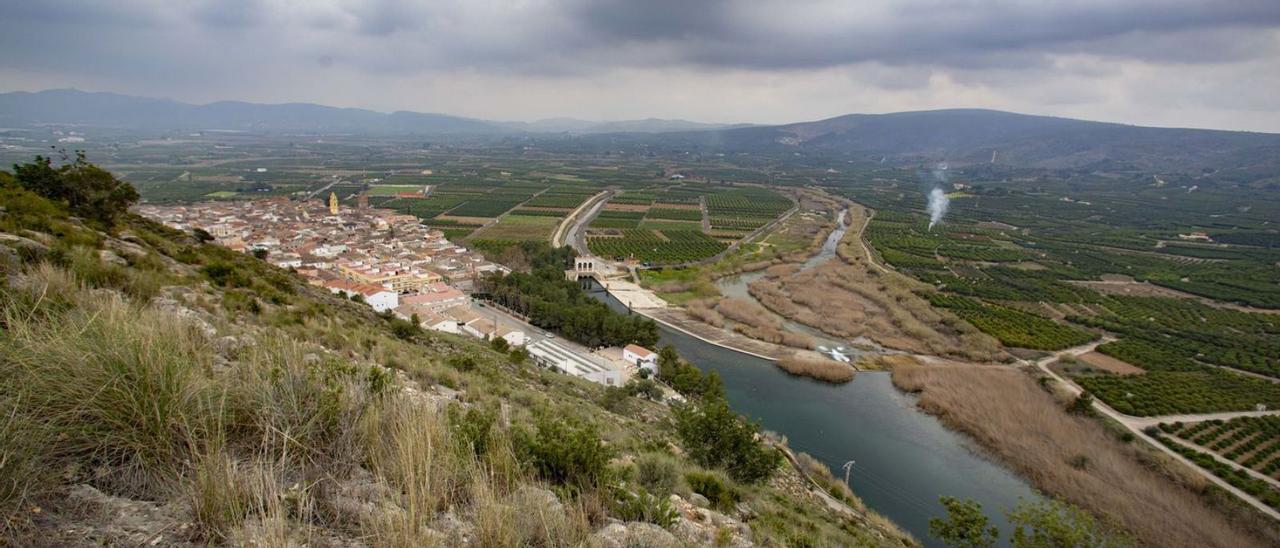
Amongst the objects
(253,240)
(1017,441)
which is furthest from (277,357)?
(253,240)

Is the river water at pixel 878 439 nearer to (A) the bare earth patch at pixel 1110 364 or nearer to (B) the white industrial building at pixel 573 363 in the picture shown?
(B) the white industrial building at pixel 573 363

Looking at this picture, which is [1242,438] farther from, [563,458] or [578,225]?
[578,225]

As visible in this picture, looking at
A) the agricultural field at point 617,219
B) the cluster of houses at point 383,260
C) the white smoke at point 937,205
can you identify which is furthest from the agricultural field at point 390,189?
the white smoke at point 937,205

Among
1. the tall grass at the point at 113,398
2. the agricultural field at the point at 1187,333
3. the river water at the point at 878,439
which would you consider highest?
the tall grass at the point at 113,398

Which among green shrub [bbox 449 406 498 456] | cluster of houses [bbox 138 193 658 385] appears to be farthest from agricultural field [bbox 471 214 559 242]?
green shrub [bbox 449 406 498 456]

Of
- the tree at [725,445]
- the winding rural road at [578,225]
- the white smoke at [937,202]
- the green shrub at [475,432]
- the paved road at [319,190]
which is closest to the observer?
the green shrub at [475,432]

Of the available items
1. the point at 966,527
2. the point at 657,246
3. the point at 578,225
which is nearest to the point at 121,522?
the point at 966,527

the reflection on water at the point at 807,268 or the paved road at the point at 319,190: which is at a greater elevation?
the paved road at the point at 319,190
